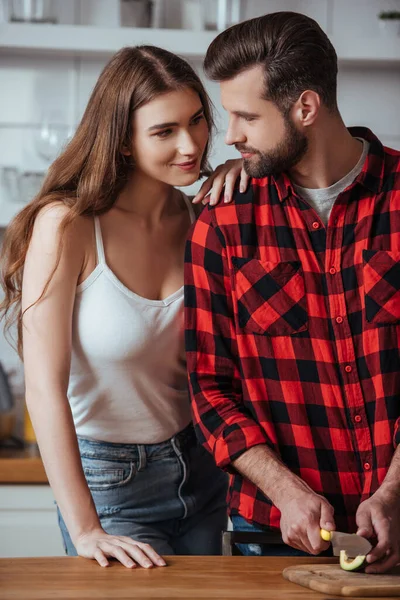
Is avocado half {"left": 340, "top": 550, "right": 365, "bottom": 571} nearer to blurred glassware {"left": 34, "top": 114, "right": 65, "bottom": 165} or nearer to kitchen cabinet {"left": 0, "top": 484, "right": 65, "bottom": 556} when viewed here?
kitchen cabinet {"left": 0, "top": 484, "right": 65, "bottom": 556}

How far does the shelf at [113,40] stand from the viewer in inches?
116

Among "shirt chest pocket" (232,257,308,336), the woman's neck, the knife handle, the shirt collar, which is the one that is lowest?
the knife handle

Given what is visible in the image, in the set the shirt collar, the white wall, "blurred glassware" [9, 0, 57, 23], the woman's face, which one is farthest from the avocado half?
"blurred glassware" [9, 0, 57, 23]

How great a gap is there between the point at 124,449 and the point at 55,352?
27 cm

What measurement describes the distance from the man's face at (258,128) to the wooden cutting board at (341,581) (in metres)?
0.71

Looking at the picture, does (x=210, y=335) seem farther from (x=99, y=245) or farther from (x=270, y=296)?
(x=99, y=245)

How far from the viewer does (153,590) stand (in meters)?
1.23

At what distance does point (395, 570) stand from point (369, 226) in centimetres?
60

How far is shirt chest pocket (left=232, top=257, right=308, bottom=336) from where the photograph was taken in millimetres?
1618

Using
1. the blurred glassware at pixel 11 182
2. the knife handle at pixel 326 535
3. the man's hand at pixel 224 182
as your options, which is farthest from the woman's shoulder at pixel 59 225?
the blurred glassware at pixel 11 182

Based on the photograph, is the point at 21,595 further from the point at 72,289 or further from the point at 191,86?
the point at 191,86

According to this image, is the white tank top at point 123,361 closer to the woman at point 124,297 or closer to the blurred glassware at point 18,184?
the woman at point 124,297

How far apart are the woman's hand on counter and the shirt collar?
68cm

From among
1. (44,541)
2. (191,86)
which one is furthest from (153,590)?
(44,541)
